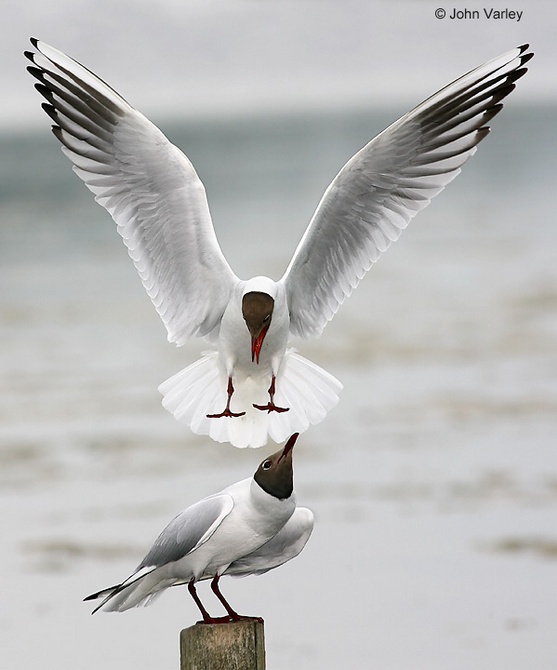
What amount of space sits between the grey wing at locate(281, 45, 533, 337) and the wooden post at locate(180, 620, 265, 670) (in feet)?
4.73

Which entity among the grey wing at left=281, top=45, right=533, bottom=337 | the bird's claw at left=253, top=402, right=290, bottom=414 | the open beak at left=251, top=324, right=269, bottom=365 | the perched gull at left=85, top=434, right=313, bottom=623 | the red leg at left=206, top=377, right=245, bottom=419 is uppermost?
the grey wing at left=281, top=45, right=533, bottom=337

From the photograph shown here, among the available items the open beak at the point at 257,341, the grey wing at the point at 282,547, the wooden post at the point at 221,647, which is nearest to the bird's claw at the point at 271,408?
the open beak at the point at 257,341

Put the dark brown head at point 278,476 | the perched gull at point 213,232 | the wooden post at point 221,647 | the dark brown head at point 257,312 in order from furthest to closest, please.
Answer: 1. the perched gull at point 213,232
2. the dark brown head at point 257,312
3. the dark brown head at point 278,476
4. the wooden post at point 221,647

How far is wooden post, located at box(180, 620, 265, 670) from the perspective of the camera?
3215 millimetres

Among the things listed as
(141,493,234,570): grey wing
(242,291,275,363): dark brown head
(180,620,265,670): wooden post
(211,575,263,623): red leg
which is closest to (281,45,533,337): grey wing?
(242,291,275,363): dark brown head

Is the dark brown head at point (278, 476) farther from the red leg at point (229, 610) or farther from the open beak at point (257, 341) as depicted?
the open beak at point (257, 341)

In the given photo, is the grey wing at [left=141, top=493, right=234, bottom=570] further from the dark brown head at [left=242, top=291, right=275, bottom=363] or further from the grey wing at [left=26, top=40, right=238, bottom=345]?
the grey wing at [left=26, top=40, right=238, bottom=345]

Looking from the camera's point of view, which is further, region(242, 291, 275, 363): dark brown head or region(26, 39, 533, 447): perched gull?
region(26, 39, 533, 447): perched gull

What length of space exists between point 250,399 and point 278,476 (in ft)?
2.77

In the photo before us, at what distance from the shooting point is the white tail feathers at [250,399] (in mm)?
4113

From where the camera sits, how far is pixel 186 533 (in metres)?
3.50

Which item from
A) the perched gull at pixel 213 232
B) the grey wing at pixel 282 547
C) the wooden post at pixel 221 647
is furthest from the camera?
the perched gull at pixel 213 232

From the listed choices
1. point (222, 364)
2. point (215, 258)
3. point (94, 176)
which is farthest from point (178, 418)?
point (94, 176)

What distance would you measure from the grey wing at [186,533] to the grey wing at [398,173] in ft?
3.44
